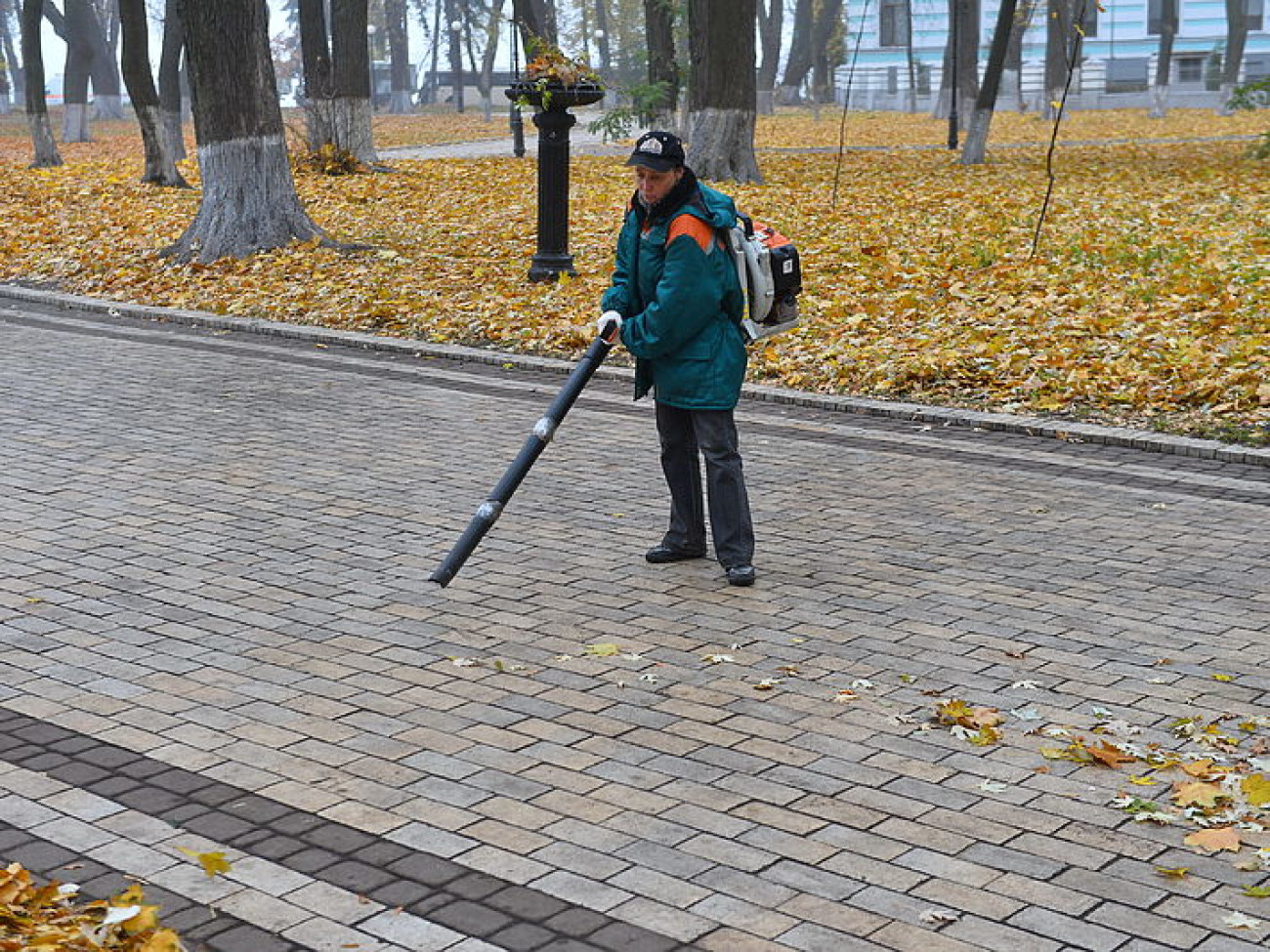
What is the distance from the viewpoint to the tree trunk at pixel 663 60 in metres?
28.8

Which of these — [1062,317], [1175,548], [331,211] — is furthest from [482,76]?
[1175,548]

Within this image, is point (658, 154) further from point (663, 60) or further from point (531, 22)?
point (531, 22)

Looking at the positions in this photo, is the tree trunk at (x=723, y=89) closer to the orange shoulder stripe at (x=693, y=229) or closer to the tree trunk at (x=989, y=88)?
the tree trunk at (x=989, y=88)

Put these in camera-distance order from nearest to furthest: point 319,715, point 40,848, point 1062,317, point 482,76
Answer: point 40,848 → point 319,715 → point 1062,317 → point 482,76

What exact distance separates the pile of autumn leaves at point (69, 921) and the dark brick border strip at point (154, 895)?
0.05 metres

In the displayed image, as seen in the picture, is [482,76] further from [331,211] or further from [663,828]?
[663,828]

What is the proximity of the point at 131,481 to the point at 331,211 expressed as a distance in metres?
12.9

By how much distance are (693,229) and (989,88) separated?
21.7 meters

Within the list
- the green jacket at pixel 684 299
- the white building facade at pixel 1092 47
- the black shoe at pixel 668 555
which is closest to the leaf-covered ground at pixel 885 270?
the black shoe at pixel 668 555

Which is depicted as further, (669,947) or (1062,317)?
(1062,317)

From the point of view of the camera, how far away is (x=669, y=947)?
13.1ft

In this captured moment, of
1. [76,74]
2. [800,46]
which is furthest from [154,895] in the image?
[800,46]

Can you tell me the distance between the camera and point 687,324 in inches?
265

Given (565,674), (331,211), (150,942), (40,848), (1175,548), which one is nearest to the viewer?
(150,942)
